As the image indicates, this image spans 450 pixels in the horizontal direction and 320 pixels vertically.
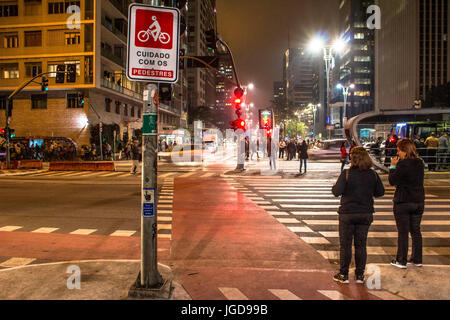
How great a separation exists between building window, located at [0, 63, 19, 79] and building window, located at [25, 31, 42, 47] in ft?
8.95

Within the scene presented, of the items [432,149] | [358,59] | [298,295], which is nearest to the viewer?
[298,295]

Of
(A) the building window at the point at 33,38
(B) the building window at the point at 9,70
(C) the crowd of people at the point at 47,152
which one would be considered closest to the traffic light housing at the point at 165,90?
(C) the crowd of people at the point at 47,152

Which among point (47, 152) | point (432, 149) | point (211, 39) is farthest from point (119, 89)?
point (432, 149)

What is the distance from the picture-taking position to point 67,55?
121 feet

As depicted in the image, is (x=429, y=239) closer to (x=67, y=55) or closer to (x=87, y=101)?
(x=87, y=101)

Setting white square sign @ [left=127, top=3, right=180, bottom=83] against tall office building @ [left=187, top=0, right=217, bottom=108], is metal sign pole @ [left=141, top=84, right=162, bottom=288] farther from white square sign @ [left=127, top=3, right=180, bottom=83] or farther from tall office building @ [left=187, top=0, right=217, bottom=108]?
tall office building @ [left=187, top=0, right=217, bottom=108]

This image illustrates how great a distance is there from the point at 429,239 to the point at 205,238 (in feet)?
14.7

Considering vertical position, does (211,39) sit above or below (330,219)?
above

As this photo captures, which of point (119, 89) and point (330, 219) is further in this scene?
point (119, 89)

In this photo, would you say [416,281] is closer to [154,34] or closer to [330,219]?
[330,219]

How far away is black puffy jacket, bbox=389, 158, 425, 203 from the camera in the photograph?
4992 millimetres

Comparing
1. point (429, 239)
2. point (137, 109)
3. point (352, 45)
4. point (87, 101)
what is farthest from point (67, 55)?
point (352, 45)

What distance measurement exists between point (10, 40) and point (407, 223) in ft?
147

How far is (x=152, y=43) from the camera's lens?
12.9 ft
